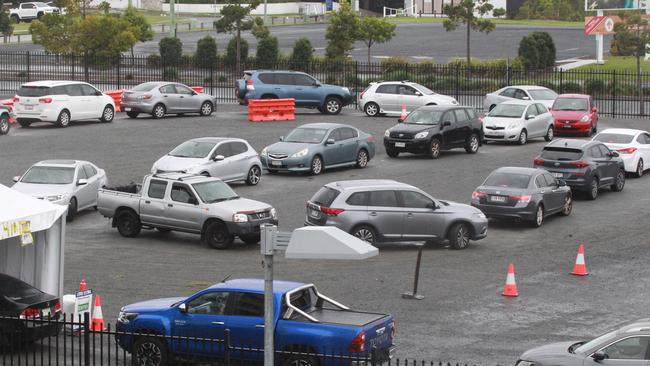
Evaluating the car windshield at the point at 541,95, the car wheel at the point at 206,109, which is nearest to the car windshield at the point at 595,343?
the car windshield at the point at 541,95

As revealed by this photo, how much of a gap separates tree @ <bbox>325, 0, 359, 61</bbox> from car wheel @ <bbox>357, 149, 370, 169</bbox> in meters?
26.6

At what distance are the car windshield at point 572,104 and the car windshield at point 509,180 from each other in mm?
15177

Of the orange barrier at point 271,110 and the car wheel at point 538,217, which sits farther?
the orange barrier at point 271,110

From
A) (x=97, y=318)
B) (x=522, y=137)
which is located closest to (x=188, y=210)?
(x=97, y=318)

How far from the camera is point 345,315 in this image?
15719mm

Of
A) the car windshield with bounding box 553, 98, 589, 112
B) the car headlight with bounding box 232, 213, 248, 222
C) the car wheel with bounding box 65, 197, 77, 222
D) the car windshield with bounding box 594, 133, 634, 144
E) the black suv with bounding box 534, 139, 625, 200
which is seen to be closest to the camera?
the car headlight with bounding box 232, 213, 248, 222

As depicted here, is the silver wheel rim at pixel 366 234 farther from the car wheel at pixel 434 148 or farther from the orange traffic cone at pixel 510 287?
the car wheel at pixel 434 148

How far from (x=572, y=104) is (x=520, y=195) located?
53.0ft

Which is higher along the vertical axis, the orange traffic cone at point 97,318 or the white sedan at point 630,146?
the white sedan at point 630,146

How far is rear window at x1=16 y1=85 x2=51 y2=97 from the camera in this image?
40.4m

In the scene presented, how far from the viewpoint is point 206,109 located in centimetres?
4553

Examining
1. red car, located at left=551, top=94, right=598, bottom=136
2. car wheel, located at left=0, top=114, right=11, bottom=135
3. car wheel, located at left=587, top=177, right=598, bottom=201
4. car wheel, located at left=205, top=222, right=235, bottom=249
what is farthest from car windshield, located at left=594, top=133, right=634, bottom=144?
car wheel, located at left=0, top=114, right=11, bottom=135

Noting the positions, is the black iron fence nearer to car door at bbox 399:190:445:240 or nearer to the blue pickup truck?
car door at bbox 399:190:445:240

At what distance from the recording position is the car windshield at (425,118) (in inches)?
1453
